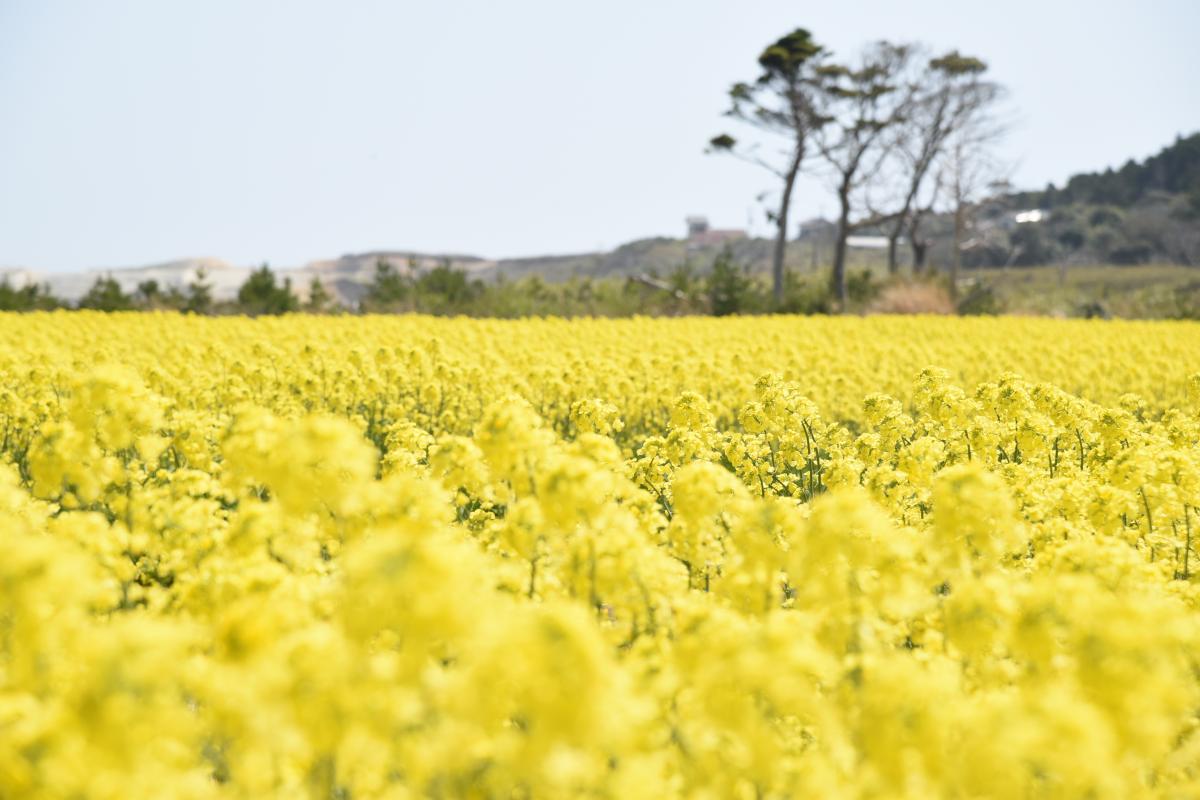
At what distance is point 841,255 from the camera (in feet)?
120

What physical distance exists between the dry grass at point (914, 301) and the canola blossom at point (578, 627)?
92.7 feet

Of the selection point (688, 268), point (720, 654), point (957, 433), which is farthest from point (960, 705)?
point (688, 268)

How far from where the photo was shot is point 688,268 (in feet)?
119

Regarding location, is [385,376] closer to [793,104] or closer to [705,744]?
[705,744]

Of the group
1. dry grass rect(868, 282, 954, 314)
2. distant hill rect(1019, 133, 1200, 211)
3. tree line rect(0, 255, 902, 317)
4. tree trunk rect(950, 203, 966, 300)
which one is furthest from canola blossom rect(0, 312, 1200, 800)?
distant hill rect(1019, 133, 1200, 211)

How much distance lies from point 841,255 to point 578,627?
1415 inches

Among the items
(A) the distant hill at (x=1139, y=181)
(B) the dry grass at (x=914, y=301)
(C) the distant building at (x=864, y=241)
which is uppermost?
(A) the distant hill at (x=1139, y=181)

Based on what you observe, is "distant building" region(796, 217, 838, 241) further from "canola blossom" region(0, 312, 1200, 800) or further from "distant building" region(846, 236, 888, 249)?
"canola blossom" region(0, 312, 1200, 800)

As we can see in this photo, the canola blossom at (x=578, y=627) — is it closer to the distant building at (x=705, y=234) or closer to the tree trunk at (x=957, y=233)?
the tree trunk at (x=957, y=233)

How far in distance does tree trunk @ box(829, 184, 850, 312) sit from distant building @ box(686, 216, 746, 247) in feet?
221

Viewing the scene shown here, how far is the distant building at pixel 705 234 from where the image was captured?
110775 millimetres

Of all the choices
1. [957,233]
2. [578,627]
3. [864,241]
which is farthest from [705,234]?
[578,627]

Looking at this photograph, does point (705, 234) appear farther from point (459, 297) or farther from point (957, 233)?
point (459, 297)

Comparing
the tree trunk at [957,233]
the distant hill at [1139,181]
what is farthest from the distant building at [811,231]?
the tree trunk at [957,233]
